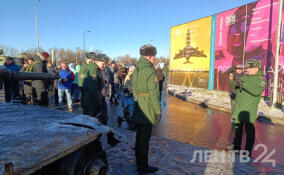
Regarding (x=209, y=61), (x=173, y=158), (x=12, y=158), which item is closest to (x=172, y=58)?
(x=209, y=61)

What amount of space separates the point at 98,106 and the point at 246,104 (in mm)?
2946

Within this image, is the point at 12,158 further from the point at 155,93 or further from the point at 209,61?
the point at 209,61

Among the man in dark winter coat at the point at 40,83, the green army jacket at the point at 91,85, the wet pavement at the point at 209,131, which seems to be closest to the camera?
the green army jacket at the point at 91,85

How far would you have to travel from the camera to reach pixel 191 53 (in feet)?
55.7

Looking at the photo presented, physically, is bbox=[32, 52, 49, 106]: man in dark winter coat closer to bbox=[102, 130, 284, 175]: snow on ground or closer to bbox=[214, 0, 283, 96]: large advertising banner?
bbox=[102, 130, 284, 175]: snow on ground

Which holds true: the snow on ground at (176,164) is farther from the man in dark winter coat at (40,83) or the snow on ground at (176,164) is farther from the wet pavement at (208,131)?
the man in dark winter coat at (40,83)

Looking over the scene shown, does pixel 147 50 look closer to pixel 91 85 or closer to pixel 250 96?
pixel 91 85

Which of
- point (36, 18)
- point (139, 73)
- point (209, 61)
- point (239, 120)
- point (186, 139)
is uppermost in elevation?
point (36, 18)

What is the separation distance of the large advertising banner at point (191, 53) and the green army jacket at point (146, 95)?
13.4m

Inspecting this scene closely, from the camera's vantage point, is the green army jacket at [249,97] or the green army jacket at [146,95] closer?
the green army jacket at [146,95]

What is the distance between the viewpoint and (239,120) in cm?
352

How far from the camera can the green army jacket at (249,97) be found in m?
3.26

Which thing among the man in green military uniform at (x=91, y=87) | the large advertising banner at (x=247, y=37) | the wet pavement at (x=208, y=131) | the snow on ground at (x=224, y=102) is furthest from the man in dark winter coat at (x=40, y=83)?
the large advertising banner at (x=247, y=37)

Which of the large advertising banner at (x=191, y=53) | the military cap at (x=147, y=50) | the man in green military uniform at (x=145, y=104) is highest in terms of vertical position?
the large advertising banner at (x=191, y=53)
